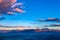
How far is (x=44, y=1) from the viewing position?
1.84m

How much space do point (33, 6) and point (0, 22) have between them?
492mm

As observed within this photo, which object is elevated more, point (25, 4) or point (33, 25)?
point (25, 4)

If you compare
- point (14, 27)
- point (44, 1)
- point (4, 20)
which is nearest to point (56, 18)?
point (44, 1)

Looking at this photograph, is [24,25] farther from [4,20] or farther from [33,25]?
[4,20]

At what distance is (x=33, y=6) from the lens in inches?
72.9

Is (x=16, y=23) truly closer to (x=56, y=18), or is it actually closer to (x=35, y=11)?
(x=35, y=11)

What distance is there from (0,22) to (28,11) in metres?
0.40

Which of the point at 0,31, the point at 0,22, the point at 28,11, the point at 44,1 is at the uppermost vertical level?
the point at 44,1

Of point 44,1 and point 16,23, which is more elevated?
point 44,1

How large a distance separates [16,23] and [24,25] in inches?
4.4

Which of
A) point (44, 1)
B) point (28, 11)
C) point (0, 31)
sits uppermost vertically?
point (44, 1)

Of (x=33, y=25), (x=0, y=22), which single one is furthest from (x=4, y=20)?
(x=33, y=25)

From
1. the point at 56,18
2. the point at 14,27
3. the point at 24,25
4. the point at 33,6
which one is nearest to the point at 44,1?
the point at 33,6

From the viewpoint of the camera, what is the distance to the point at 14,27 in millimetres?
1809
